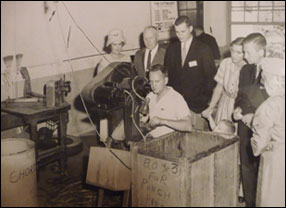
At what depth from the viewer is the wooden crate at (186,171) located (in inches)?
82.7

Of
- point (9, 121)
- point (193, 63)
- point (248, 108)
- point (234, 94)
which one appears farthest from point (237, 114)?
point (9, 121)

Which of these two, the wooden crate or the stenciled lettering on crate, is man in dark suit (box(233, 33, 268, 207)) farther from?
the stenciled lettering on crate

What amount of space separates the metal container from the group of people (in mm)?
755

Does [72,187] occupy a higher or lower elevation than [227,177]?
lower

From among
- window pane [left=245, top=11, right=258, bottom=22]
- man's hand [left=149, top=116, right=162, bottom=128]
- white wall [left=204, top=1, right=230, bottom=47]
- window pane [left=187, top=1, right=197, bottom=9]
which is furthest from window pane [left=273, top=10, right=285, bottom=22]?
man's hand [left=149, top=116, right=162, bottom=128]

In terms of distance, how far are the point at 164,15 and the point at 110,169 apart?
127cm

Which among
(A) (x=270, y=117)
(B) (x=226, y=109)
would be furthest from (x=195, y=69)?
(A) (x=270, y=117)

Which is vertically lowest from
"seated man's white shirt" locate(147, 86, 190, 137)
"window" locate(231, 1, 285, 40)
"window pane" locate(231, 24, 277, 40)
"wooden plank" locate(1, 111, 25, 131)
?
"wooden plank" locate(1, 111, 25, 131)

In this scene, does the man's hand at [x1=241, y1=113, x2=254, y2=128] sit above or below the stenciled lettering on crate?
above

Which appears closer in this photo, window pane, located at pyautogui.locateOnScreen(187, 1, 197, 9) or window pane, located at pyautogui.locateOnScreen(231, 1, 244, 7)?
window pane, located at pyautogui.locateOnScreen(231, 1, 244, 7)

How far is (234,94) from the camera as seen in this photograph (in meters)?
2.74

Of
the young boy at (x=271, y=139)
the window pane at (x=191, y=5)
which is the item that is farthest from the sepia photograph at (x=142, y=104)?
the window pane at (x=191, y=5)

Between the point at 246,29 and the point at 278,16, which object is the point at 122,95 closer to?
the point at 246,29

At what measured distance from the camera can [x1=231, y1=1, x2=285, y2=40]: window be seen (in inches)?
114
